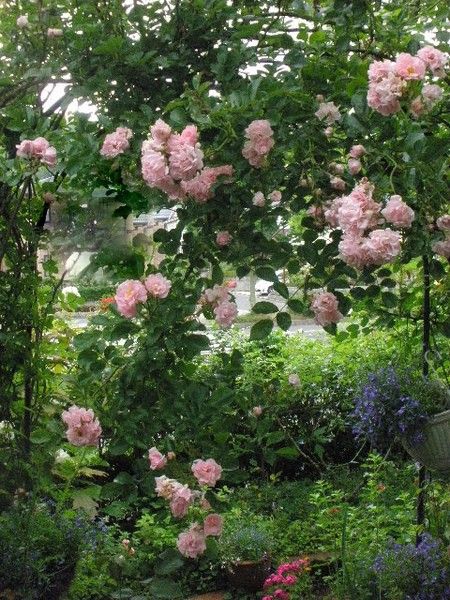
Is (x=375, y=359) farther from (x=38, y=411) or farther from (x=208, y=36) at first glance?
(x=208, y=36)

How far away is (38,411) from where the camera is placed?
101 inches

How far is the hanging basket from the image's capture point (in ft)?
8.11

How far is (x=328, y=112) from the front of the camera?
2006 mm

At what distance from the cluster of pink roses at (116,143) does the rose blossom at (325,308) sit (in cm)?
52

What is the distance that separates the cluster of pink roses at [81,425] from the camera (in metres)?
2.02

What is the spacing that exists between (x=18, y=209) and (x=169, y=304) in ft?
2.22

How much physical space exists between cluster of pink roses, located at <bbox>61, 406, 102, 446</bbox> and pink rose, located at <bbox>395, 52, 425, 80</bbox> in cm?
92

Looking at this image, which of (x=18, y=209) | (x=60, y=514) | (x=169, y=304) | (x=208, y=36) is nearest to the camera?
(x=169, y=304)

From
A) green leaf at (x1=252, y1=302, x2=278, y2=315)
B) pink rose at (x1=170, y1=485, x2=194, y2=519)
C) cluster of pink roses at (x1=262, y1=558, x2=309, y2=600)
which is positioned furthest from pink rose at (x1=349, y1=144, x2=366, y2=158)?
cluster of pink roses at (x1=262, y1=558, x2=309, y2=600)

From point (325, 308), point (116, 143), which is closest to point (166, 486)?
point (325, 308)

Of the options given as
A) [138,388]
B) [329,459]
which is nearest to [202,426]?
A: [138,388]

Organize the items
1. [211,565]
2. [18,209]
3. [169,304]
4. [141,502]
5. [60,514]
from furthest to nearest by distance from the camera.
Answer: [141,502], [211,565], [60,514], [18,209], [169,304]

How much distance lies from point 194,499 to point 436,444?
0.77m

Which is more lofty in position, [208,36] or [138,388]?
[208,36]
